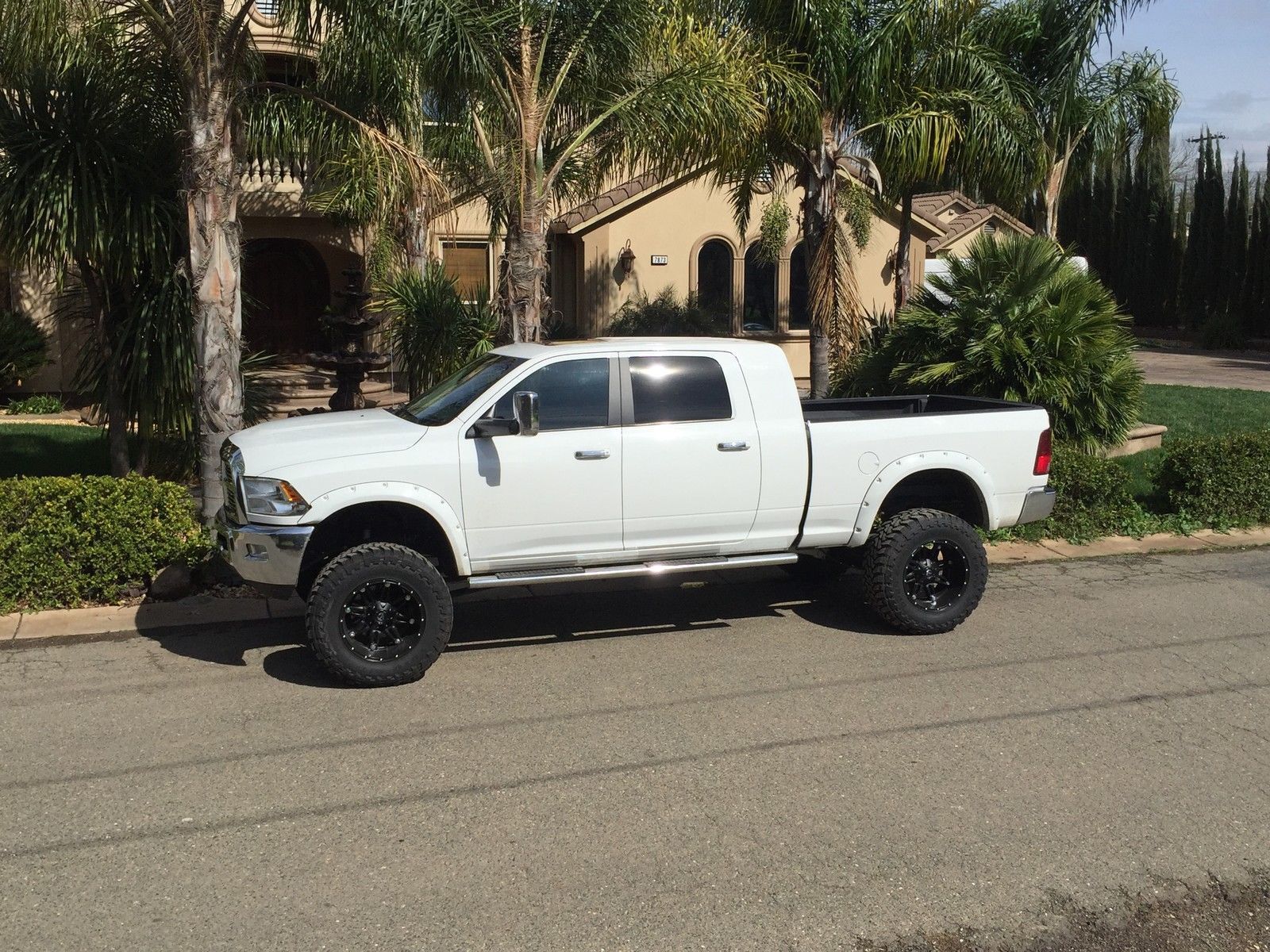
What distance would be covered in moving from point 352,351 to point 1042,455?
1050cm

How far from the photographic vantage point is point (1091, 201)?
Answer: 131 ft

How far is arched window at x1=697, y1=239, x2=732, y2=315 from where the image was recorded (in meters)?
20.6

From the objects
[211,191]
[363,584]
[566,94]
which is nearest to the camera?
[363,584]

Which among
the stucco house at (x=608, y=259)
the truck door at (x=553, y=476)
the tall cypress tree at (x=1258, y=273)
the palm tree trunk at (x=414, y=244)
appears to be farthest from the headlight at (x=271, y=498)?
the tall cypress tree at (x=1258, y=273)

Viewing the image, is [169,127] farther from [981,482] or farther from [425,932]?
[425,932]

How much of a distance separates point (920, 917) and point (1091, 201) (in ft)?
130

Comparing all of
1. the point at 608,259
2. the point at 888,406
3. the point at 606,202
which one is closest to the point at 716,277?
the point at 608,259

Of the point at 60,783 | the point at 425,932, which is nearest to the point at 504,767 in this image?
the point at 425,932

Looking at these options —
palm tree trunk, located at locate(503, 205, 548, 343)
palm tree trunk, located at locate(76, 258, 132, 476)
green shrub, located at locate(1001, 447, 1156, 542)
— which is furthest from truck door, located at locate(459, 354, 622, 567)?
palm tree trunk, located at locate(76, 258, 132, 476)

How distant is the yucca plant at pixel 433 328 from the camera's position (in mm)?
12328

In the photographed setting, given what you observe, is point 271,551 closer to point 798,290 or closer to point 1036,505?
point 1036,505

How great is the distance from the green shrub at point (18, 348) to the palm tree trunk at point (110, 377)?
22.9 ft

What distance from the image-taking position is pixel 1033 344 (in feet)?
36.0

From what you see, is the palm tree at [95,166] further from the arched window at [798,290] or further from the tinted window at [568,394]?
the arched window at [798,290]
